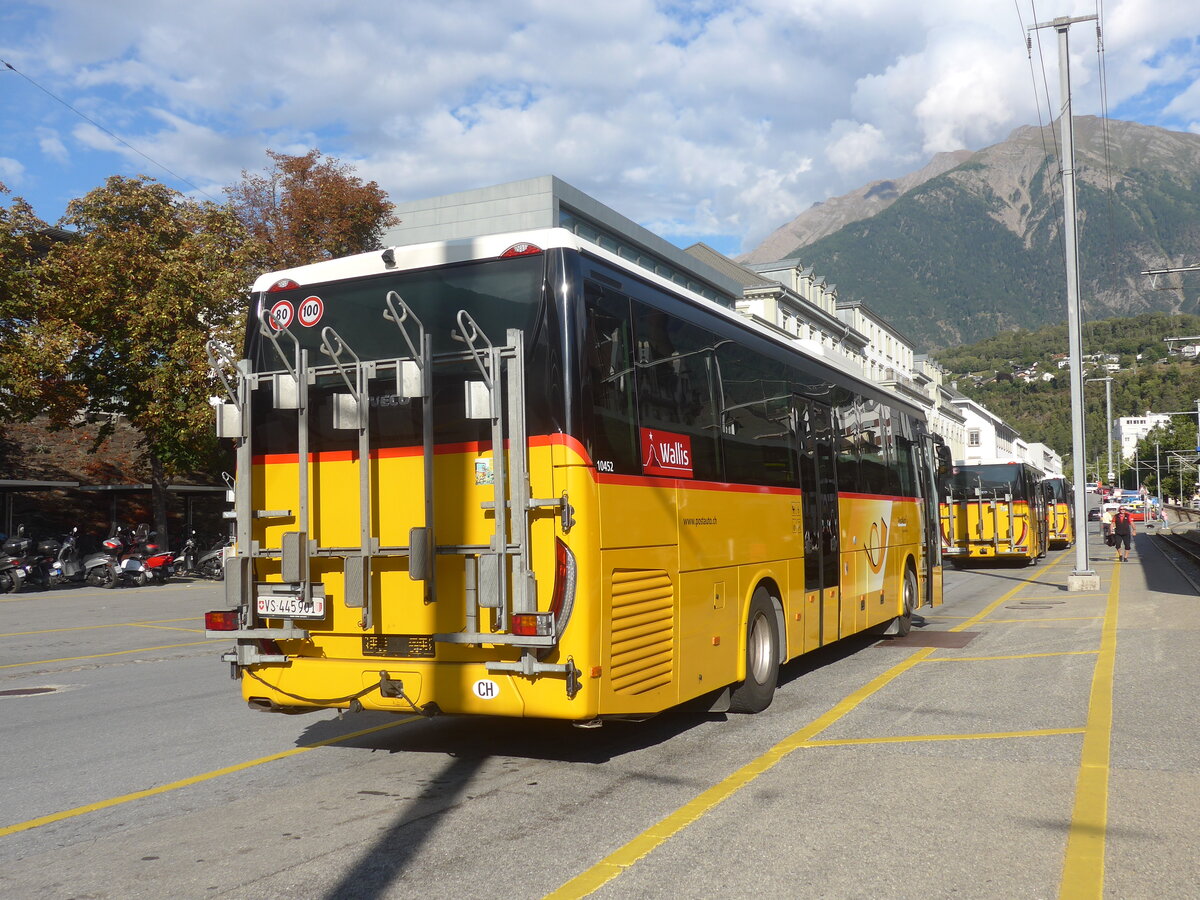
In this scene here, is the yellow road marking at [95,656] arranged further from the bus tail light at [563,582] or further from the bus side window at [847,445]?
the bus tail light at [563,582]

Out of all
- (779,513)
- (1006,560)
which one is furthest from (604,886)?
(1006,560)

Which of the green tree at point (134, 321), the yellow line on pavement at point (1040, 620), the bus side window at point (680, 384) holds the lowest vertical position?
the yellow line on pavement at point (1040, 620)

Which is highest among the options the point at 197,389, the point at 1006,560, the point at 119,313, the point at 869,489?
the point at 119,313

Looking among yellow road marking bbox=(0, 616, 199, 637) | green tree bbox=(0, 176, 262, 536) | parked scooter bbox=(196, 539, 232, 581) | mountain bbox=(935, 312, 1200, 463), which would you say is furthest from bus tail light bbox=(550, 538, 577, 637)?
mountain bbox=(935, 312, 1200, 463)

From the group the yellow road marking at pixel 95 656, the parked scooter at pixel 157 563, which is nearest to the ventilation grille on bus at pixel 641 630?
the yellow road marking at pixel 95 656

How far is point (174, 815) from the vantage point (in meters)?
5.72

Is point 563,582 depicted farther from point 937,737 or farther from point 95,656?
point 95,656

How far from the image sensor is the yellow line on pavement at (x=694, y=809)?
178 inches

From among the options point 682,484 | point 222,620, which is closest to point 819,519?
point 682,484

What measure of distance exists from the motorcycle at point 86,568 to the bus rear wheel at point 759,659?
1982 cm

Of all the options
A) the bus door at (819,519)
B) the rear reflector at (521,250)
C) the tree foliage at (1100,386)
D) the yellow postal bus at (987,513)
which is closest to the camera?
the rear reflector at (521,250)

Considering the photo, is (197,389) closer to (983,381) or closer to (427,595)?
(427,595)

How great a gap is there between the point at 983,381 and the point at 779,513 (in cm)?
19961

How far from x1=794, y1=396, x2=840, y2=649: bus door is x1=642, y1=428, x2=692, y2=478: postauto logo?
2692mm
